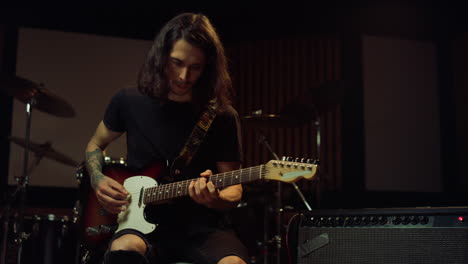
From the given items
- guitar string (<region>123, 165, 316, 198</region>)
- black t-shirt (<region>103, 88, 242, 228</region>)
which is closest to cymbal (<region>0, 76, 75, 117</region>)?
black t-shirt (<region>103, 88, 242, 228</region>)

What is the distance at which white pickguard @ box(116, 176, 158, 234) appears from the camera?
7.34 feet

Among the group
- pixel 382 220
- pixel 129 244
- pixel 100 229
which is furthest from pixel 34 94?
pixel 382 220

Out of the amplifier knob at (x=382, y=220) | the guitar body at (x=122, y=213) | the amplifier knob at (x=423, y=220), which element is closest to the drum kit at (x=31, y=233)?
the guitar body at (x=122, y=213)

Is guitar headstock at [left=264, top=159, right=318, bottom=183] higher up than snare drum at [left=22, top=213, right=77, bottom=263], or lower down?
higher up

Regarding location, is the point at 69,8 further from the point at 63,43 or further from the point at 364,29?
the point at 364,29

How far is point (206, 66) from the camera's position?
8.91 ft

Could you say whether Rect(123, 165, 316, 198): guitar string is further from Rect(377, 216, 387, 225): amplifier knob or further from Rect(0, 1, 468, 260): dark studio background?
Rect(0, 1, 468, 260): dark studio background

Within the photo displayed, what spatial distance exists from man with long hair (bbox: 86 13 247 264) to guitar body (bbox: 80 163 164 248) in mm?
31

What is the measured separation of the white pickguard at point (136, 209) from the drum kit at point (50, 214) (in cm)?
127

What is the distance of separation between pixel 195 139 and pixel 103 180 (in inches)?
18.9

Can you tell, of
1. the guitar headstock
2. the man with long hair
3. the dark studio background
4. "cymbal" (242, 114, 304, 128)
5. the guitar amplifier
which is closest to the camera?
the guitar amplifier

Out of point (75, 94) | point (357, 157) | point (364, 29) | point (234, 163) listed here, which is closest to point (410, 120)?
point (357, 157)

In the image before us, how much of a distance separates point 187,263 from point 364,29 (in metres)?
5.06

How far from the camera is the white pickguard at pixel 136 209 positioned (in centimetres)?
→ 224
